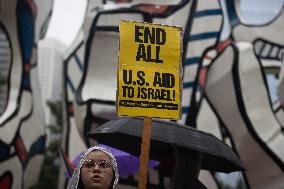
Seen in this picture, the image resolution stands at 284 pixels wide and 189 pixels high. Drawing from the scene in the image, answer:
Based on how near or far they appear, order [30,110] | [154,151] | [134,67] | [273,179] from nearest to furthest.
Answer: [134,67], [154,151], [273,179], [30,110]

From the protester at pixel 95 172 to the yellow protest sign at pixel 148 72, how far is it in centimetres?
64

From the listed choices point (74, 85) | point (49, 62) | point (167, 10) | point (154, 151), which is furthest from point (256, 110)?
point (49, 62)

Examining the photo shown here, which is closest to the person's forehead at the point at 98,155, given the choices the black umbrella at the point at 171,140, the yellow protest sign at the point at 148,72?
the yellow protest sign at the point at 148,72

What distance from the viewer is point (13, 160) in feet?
32.4

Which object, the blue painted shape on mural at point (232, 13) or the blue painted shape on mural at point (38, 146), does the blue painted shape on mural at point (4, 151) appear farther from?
the blue painted shape on mural at point (232, 13)

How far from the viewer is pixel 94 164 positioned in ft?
7.34

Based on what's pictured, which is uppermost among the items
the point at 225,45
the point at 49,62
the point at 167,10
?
the point at 167,10

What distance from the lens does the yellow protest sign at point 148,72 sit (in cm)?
293

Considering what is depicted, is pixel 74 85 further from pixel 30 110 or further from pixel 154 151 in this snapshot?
pixel 154 151

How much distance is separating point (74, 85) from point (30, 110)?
1969 millimetres

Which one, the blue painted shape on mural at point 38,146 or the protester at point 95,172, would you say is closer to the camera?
the protester at point 95,172

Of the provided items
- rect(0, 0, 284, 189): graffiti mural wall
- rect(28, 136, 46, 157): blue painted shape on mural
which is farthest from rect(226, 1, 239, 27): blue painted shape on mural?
rect(28, 136, 46, 157): blue painted shape on mural

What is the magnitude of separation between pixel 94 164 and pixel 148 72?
89 cm

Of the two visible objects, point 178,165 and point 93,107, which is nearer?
point 178,165
